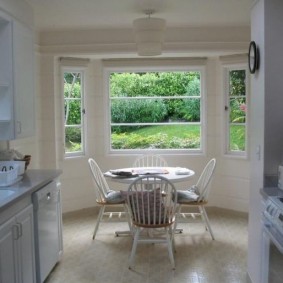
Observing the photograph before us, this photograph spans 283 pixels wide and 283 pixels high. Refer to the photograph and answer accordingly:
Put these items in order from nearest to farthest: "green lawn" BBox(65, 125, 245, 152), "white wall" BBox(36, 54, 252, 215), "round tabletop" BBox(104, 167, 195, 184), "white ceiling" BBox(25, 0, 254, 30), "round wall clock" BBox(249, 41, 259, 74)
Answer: "round wall clock" BBox(249, 41, 259, 74), "white ceiling" BBox(25, 0, 254, 30), "round tabletop" BBox(104, 167, 195, 184), "white wall" BBox(36, 54, 252, 215), "green lawn" BBox(65, 125, 245, 152)

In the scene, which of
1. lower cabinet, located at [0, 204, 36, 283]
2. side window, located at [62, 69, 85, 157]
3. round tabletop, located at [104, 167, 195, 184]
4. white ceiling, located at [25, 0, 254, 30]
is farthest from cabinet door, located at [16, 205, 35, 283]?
side window, located at [62, 69, 85, 157]

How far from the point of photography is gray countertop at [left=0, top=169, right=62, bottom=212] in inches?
96.2

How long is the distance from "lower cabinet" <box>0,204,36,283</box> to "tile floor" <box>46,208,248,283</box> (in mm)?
598

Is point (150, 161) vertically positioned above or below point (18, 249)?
above

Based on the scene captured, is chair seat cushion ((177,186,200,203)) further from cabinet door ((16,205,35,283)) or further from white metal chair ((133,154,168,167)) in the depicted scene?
cabinet door ((16,205,35,283))

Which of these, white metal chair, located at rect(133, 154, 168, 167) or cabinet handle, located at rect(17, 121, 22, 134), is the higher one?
cabinet handle, located at rect(17, 121, 22, 134)

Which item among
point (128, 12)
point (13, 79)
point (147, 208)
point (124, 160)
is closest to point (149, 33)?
point (128, 12)

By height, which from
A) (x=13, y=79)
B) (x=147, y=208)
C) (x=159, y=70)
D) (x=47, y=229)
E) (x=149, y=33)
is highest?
(x=149, y=33)

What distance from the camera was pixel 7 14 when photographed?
10.1 ft

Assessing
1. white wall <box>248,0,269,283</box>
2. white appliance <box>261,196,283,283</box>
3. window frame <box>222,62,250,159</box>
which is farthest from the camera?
window frame <box>222,62,250,159</box>

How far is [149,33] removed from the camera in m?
3.72

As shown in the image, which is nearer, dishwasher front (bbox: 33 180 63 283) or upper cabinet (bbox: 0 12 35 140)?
dishwasher front (bbox: 33 180 63 283)

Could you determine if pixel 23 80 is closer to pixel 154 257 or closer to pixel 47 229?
pixel 47 229

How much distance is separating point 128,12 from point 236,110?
2.09m
